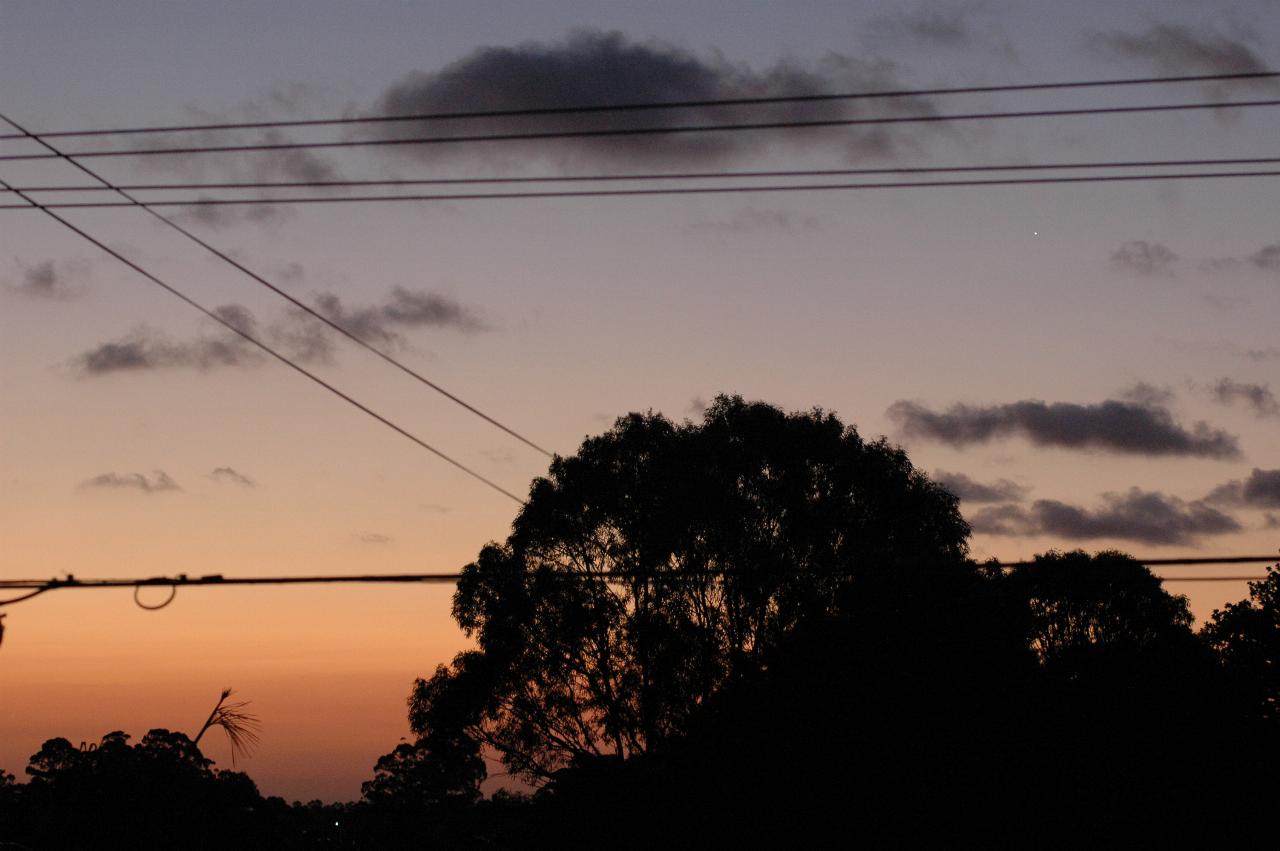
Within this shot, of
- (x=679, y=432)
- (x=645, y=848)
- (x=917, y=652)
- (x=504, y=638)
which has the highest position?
(x=679, y=432)

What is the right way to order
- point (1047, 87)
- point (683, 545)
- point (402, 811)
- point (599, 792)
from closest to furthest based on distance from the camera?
point (1047, 87)
point (599, 792)
point (683, 545)
point (402, 811)

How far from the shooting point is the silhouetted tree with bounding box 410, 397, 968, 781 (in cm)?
3744

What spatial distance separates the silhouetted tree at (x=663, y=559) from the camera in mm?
37438

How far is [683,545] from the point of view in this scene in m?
38.5

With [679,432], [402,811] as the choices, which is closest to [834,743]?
[679,432]

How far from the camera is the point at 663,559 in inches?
1527

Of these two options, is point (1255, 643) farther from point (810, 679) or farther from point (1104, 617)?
point (810, 679)

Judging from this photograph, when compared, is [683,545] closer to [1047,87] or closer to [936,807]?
[936,807]

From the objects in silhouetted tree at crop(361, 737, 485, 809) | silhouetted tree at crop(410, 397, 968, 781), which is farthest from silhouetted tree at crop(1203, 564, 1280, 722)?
silhouetted tree at crop(361, 737, 485, 809)

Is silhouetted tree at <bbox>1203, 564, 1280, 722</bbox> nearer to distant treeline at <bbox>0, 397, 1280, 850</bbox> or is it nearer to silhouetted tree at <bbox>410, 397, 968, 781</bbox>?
distant treeline at <bbox>0, 397, 1280, 850</bbox>

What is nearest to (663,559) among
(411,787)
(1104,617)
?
(1104,617)

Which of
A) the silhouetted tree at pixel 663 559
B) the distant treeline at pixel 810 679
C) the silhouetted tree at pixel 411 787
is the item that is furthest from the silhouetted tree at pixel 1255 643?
the silhouetted tree at pixel 411 787

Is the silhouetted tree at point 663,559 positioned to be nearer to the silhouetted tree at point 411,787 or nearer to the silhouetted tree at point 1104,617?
the silhouetted tree at point 1104,617

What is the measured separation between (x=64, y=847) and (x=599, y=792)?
32.2 meters
